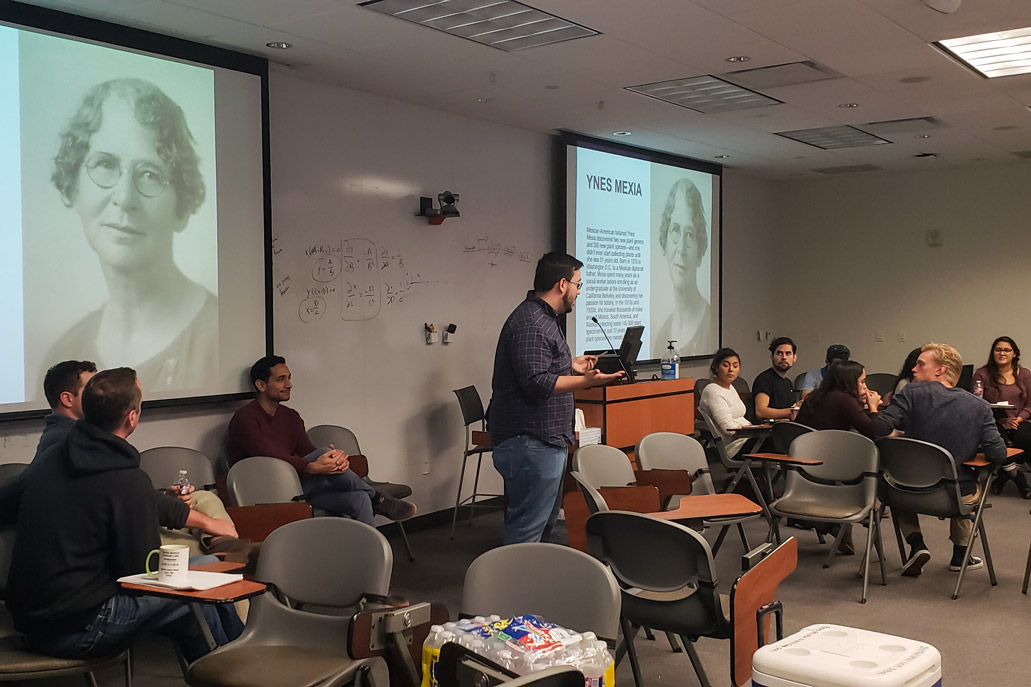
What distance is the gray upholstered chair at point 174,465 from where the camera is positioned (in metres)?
4.73

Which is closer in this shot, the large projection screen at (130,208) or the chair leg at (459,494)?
the large projection screen at (130,208)

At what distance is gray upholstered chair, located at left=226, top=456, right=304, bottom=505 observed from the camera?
4.63 metres

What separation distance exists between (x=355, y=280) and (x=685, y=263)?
4.26 metres

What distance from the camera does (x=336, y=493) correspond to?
17.1ft

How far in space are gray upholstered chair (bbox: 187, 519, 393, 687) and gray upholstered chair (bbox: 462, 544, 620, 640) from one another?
14.4 inches

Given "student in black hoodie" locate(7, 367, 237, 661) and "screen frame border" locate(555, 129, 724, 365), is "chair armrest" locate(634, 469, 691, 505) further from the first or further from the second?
"screen frame border" locate(555, 129, 724, 365)

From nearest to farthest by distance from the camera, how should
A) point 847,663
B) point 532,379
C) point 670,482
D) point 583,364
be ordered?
point 847,663 < point 532,379 < point 583,364 < point 670,482

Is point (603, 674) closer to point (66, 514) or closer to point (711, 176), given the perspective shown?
point (66, 514)

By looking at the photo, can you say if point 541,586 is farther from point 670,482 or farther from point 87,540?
point 670,482

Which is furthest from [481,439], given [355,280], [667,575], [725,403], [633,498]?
[667,575]

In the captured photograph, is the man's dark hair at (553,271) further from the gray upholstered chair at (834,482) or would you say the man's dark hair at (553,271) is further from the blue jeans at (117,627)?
the blue jeans at (117,627)

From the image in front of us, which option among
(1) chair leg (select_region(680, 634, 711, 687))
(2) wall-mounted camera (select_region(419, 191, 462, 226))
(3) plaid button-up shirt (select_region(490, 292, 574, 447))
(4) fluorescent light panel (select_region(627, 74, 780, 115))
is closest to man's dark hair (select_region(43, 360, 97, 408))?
(3) plaid button-up shirt (select_region(490, 292, 574, 447))

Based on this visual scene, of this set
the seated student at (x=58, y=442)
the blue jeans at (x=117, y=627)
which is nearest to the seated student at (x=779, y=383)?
the seated student at (x=58, y=442)

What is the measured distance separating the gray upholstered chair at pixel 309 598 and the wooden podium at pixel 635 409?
3678 mm
